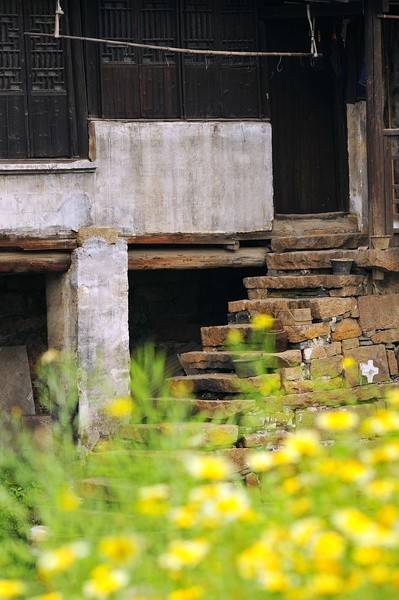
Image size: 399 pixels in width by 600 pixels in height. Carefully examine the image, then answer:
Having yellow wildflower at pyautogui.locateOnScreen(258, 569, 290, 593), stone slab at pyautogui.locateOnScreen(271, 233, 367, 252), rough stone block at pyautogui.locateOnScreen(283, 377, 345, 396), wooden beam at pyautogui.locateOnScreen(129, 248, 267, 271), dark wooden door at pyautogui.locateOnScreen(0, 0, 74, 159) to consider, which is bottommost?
rough stone block at pyautogui.locateOnScreen(283, 377, 345, 396)

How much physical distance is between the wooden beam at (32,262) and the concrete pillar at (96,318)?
0.13 m

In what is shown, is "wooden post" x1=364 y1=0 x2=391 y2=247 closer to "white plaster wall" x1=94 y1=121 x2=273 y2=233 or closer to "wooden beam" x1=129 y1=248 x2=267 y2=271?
"white plaster wall" x1=94 y1=121 x2=273 y2=233

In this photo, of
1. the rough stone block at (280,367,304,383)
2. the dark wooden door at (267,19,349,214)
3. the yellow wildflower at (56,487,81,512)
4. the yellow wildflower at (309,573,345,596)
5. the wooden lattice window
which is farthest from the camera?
the dark wooden door at (267,19,349,214)

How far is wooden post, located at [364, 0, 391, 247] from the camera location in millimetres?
10672

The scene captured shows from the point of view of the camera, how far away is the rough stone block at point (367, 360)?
10464 mm

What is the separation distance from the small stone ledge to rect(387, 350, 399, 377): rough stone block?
10.1 feet

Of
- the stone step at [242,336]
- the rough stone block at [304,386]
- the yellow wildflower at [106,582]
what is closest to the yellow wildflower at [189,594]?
the yellow wildflower at [106,582]

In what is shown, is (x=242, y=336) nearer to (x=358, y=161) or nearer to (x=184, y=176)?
(x=184, y=176)

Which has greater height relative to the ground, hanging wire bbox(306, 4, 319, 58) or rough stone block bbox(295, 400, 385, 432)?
hanging wire bbox(306, 4, 319, 58)

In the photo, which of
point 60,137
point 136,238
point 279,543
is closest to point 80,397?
point 136,238

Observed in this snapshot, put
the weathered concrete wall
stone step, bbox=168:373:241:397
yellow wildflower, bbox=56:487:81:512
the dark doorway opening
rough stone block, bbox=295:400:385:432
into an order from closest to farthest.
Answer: yellow wildflower, bbox=56:487:81:512 < rough stone block, bbox=295:400:385:432 < stone step, bbox=168:373:241:397 < the weathered concrete wall < the dark doorway opening

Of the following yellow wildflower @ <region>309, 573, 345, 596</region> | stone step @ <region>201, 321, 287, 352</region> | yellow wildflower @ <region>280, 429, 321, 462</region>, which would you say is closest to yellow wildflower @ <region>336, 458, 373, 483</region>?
yellow wildflower @ <region>280, 429, 321, 462</region>

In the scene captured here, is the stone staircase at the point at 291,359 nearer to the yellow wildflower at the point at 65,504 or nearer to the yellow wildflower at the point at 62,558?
the yellow wildflower at the point at 65,504

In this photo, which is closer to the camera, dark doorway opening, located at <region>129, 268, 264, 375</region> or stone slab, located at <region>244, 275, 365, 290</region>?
stone slab, located at <region>244, 275, 365, 290</region>
